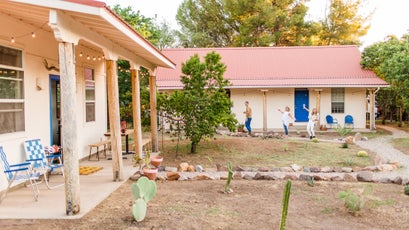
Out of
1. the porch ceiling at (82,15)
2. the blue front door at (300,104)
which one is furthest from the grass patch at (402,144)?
the porch ceiling at (82,15)

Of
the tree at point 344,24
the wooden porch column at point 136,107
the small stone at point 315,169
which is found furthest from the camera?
the tree at point 344,24

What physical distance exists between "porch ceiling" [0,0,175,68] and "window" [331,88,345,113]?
15.1 metres

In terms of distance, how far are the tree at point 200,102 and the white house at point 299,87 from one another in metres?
8.28

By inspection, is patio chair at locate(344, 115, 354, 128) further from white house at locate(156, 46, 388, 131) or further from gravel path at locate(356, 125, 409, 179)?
gravel path at locate(356, 125, 409, 179)

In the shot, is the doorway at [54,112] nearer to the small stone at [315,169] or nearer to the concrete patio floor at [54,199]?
the concrete patio floor at [54,199]

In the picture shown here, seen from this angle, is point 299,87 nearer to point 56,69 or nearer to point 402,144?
point 402,144

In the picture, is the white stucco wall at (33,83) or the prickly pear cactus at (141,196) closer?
the prickly pear cactus at (141,196)

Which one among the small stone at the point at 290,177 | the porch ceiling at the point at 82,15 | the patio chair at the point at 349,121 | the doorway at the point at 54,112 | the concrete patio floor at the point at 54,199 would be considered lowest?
the small stone at the point at 290,177

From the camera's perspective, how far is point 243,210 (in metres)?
5.91

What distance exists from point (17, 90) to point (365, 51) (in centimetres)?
1931

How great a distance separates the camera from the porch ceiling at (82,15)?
5062 millimetres

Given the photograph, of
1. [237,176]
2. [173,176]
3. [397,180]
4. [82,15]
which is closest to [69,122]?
[82,15]

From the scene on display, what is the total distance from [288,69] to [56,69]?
15111mm

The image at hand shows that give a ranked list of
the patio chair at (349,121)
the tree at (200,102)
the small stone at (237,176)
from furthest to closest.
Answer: the patio chair at (349,121) → the tree at (200,102) → the small stone at (237,176)
